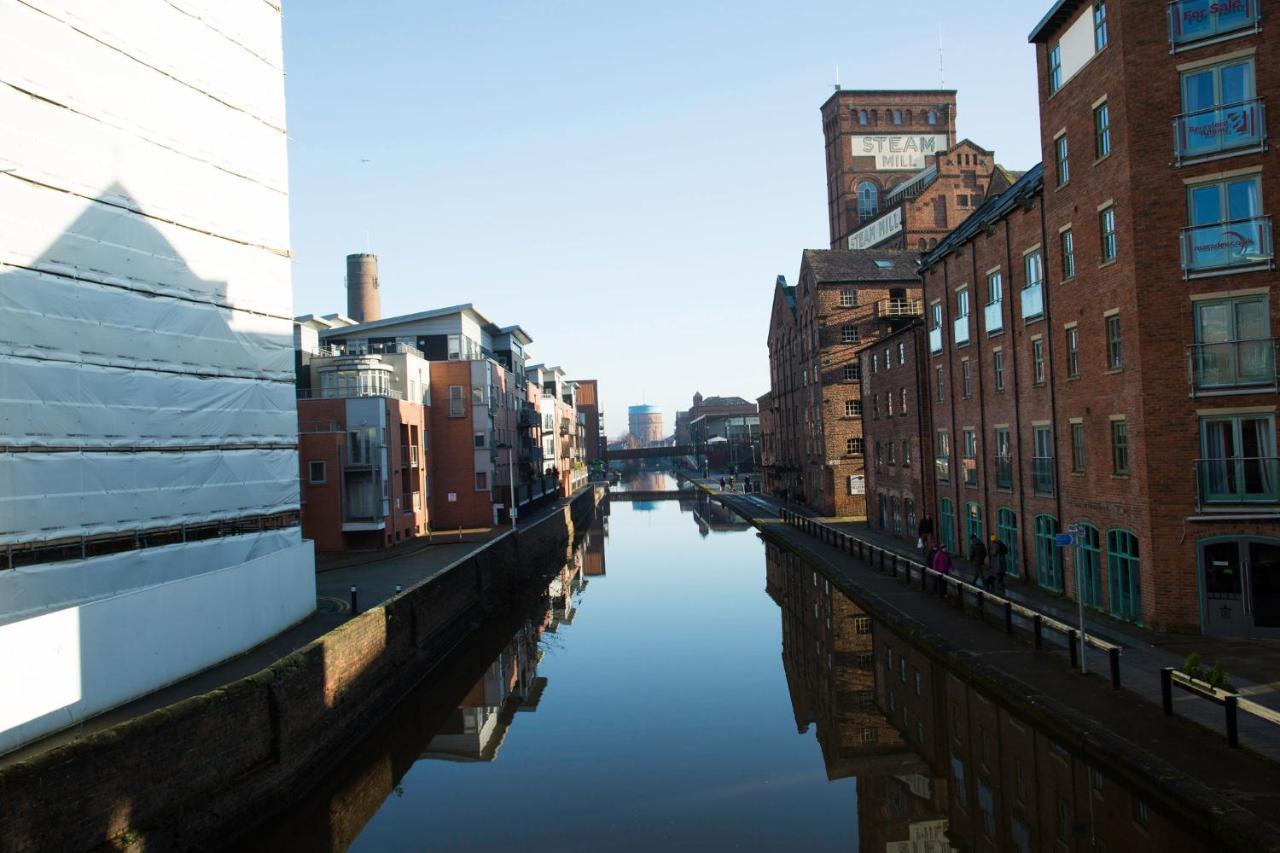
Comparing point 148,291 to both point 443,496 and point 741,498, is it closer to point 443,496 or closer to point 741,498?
point 443,496

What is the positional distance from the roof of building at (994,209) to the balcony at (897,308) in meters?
17.1

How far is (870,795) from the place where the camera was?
15.5 meters

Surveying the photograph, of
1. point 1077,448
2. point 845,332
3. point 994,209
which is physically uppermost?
point 994,209

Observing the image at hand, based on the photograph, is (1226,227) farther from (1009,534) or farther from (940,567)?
(1009,534)

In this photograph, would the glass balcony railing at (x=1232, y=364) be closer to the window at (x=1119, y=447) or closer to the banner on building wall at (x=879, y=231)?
the window at (x=1119, y=447)

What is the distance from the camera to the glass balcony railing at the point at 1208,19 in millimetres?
19484

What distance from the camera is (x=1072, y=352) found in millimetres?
24547

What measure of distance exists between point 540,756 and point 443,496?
109ft

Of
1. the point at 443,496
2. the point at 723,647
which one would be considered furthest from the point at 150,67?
the point at 443,496

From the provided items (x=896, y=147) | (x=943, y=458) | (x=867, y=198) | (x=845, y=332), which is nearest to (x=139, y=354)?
(x=943, y=458)

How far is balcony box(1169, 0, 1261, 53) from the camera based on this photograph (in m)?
19.5

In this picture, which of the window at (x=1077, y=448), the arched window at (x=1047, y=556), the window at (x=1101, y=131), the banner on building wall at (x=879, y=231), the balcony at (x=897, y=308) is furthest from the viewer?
the banner on building wall at (x=879, y=231)

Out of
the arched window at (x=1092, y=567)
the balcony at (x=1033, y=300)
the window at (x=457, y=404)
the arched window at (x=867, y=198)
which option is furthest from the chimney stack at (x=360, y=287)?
the arched window at (x=1092, y=567)

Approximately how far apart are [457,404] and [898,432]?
22831 millimetres
